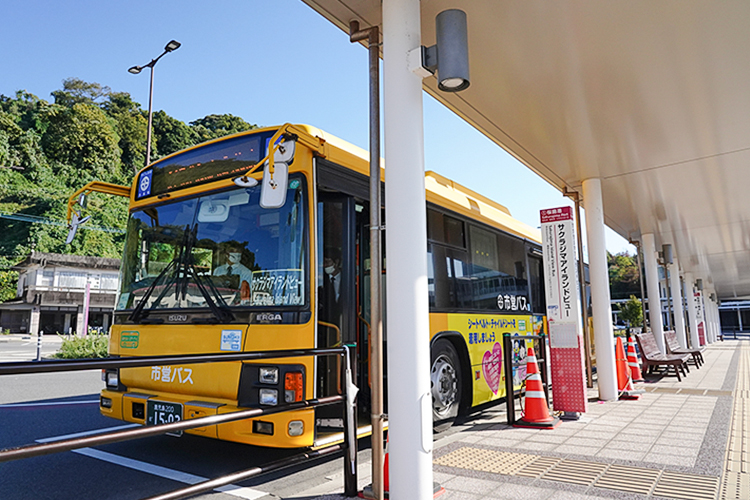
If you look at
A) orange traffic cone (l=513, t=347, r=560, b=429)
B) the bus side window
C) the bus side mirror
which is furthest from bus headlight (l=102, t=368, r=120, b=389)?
the bus side window

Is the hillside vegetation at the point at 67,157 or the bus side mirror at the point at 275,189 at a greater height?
the hillside vegetation at the point at 67,157

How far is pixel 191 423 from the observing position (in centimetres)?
244

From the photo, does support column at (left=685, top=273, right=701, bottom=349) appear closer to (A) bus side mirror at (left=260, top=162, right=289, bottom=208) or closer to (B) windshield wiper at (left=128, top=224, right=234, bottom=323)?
(B) windshield wiper at (left=128, top=224, right=234, bottom=323)

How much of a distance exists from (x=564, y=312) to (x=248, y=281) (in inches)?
173

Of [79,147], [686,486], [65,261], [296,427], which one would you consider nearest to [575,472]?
[686,486]

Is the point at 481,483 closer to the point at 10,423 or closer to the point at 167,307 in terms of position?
the point at 167,307

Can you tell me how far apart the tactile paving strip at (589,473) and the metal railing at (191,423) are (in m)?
1.36

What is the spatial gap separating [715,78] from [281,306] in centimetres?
508

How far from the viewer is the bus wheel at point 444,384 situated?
5.68m

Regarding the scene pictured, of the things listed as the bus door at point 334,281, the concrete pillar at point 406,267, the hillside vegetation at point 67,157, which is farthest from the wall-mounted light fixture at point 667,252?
the hillside vegetation at point 67,157

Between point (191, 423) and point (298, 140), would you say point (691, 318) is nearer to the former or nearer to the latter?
point (298, 140)

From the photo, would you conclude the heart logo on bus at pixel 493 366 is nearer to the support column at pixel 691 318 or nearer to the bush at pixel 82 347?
the bush at pixel 82 347

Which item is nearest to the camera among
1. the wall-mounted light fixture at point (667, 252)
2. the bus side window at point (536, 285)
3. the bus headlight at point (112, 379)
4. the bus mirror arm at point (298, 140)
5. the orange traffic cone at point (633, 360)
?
the bus mirror arm at point (298, 140)

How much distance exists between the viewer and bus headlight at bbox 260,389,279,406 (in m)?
3.92
